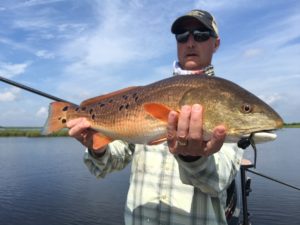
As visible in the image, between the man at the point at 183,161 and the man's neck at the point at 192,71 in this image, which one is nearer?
the man at the point at 183,161

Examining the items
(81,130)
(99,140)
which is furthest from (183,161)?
(81,130)

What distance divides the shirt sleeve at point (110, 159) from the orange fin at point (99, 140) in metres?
0.33

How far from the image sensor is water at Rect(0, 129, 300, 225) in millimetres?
18000

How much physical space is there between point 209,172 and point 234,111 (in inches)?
25.3

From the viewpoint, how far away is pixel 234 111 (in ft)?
10.2

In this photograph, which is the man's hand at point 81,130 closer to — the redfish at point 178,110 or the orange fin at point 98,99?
the redfish at point 178,110

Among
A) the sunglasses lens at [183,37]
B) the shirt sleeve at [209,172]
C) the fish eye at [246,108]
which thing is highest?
the sunglasses lens at [183,37]

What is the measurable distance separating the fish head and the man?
11cm

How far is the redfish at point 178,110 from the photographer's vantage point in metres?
3.08

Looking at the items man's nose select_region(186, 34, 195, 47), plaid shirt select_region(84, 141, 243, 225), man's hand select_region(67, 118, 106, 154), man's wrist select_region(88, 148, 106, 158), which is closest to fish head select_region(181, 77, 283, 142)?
plaid shirt select_region(84, 141, 243, 225)

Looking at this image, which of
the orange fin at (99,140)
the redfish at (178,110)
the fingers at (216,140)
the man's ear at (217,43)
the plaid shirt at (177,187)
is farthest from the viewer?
the man's ear at (217,43)

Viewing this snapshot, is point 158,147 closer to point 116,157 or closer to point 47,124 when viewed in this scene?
point 116,157

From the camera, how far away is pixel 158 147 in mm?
4109

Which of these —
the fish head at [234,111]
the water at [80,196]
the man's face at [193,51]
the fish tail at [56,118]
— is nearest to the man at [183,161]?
the man's face at [193,51]
